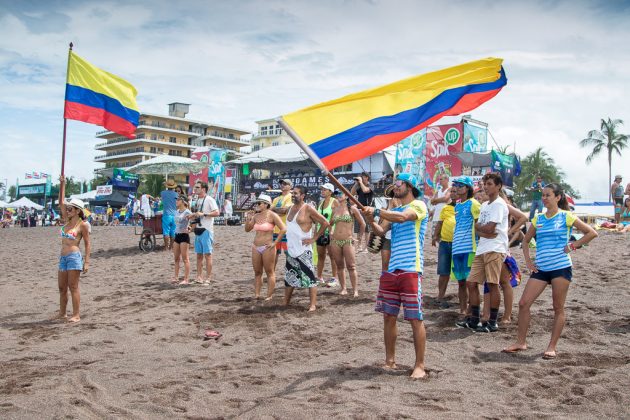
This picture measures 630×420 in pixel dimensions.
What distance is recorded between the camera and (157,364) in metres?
5.84

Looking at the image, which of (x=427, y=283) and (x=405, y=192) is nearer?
(x=405, y=192)

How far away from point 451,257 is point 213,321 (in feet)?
11.4

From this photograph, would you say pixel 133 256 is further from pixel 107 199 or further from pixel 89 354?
pixel 107 199

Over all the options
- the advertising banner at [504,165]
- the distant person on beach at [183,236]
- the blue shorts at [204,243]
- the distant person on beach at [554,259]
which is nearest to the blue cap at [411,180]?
the distant person on beach at [554,259]

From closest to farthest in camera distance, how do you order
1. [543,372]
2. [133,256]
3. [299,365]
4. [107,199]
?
[543,372] → [299,365] → [133,256] → [107,199]

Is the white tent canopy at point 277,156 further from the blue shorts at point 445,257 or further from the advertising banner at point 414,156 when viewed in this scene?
the blue shorts at point 445,257

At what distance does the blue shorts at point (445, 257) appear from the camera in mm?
8000

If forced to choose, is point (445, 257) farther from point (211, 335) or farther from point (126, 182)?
point (126, 182)

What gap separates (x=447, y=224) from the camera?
7.99 m

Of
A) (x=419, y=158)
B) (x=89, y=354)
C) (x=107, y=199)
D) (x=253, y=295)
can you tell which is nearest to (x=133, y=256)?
(x=253, y=295)

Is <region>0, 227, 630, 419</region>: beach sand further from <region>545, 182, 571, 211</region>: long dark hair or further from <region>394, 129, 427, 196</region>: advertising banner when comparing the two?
<region>394, 129, 427, 196</region>: advertising banner

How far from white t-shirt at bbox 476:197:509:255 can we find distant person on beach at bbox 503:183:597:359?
52cm

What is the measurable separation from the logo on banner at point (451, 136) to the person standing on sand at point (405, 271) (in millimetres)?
27511

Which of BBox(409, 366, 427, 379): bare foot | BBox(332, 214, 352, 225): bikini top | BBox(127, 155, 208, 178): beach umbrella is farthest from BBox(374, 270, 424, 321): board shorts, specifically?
BBox(127, 155, 208, 178): beach umbrella
